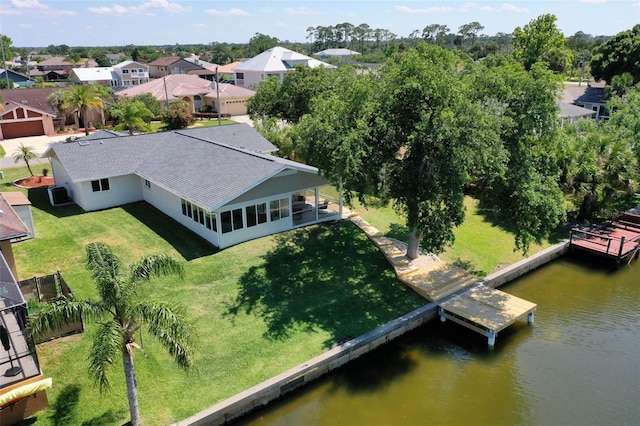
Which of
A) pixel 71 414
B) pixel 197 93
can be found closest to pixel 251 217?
pixel 71 414

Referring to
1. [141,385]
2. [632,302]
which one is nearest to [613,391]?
[632,302]

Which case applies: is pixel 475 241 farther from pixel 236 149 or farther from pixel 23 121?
pixel 23 121

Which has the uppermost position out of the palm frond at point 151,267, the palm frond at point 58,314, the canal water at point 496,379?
the palm frond at point 151,267

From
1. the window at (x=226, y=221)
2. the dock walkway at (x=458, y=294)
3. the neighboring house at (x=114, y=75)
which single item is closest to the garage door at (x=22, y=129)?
the window at (x=226, y=221)

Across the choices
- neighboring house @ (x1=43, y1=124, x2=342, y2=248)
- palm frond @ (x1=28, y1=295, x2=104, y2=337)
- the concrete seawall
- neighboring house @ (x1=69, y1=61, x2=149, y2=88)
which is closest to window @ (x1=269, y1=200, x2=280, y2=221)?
neighboring house @ (x1=43, y1=124, x2=342, y2=248)

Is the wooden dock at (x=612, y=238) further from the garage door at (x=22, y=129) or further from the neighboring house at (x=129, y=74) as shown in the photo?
the neighboring house at (x=129, y=74)

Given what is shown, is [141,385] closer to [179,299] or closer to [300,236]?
[179,299]

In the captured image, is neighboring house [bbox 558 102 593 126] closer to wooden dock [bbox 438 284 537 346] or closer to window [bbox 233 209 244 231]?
wooden dock [bbox 438 284 537 346]
